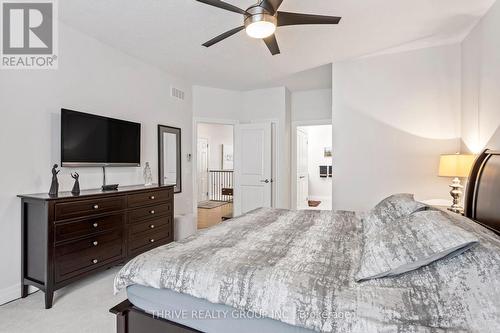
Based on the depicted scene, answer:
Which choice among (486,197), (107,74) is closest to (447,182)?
(486,197)

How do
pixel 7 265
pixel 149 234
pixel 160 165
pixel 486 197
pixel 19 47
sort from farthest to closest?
pixel 160 165
pixel 149 234
pixel 19 47
pixel 7 265
pixel 486 197

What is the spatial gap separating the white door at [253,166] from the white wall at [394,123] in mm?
1555

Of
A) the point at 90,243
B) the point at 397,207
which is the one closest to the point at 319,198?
the point at 397,207

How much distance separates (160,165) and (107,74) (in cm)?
152

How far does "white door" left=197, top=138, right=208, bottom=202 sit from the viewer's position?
876 cm

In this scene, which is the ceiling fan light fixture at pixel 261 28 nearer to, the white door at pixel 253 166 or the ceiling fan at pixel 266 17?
the ceiling fan at pixel 266 17

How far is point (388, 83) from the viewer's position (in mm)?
3674

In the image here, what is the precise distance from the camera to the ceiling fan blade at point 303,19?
213cm

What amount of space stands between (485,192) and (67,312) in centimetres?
360

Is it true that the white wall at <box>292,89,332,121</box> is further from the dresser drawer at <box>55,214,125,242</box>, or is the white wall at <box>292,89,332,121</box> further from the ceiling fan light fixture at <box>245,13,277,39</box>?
the dresser drawer at <box>55,214,125,242</box>

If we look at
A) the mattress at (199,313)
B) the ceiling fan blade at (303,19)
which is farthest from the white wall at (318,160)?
the mattress at (199,313)

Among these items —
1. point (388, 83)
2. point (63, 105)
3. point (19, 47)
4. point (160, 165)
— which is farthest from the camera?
point (160, 165)

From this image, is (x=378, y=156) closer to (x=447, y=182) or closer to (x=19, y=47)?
(x=447, y=182)

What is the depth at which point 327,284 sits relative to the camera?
1174 mm
